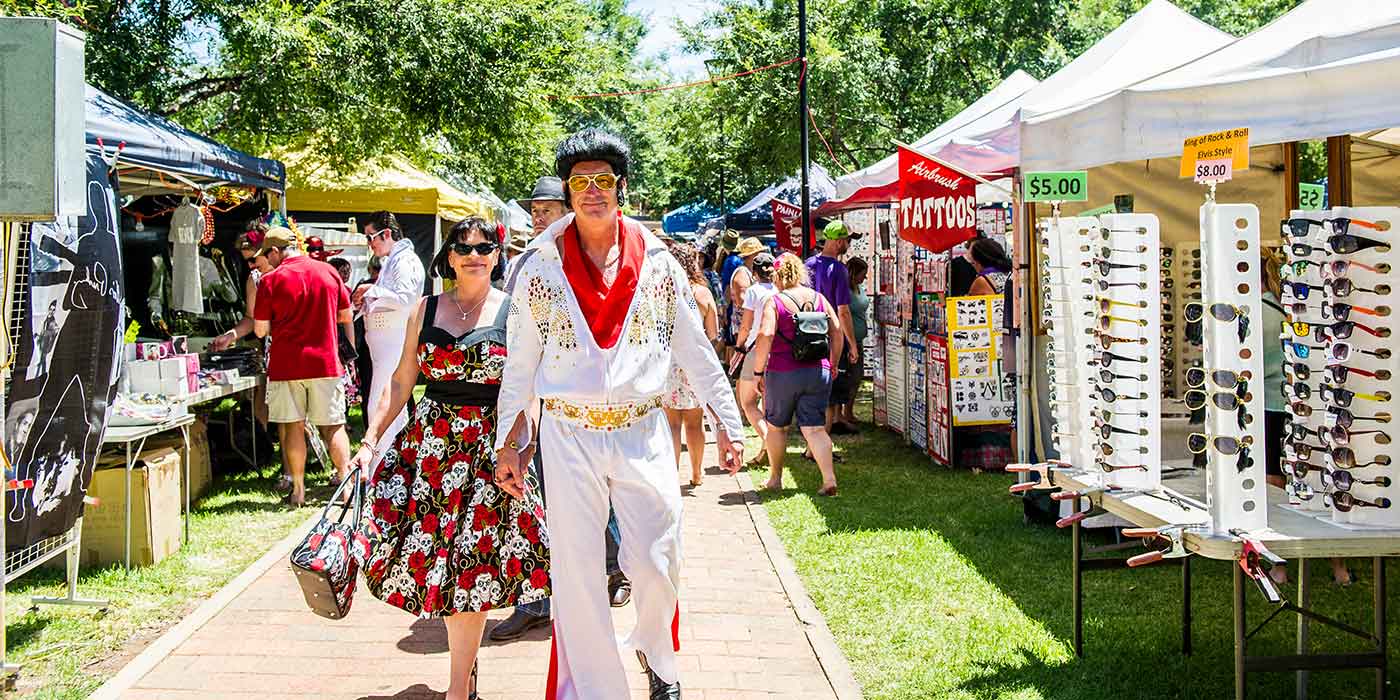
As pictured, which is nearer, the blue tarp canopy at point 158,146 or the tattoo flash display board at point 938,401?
the blue tarp canopy at point 158,146

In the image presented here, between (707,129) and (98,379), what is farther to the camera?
(707,129)

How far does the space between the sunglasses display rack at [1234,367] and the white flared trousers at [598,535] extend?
1731mm

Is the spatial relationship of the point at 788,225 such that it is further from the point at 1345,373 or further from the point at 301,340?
the point at 1345,373

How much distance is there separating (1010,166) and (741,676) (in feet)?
14.7

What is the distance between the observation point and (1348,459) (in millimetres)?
3672

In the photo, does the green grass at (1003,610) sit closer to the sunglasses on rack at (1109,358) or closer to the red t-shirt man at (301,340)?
the sunglasses on rack at (1109,358)

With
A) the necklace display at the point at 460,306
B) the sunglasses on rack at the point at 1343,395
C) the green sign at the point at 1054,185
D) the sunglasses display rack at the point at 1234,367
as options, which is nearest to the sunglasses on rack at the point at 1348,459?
the sunglasses on rack at the point at 1343,395

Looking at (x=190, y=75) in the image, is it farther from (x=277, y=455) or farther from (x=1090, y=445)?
(x=1090, y=445)

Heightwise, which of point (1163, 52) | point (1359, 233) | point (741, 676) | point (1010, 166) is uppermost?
point (1163, 52)

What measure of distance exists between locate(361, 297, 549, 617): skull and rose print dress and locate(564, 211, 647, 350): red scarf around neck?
670mm

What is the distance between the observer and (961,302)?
915 centimetres

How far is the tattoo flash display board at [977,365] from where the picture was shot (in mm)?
9188

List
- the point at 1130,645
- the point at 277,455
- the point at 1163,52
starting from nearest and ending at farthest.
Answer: the point at 1130,645, the point at 1163,52, the point at 277,455

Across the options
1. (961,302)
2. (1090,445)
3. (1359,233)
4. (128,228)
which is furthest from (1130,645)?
(128,228)
